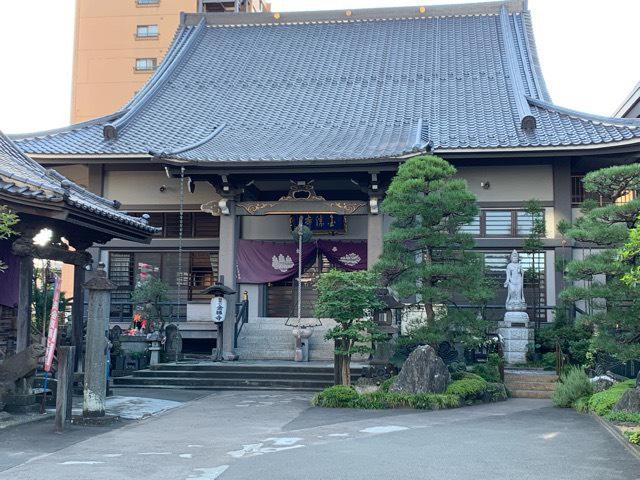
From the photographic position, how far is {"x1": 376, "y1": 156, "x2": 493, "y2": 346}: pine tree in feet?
48.0

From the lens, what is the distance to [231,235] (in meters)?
19.9

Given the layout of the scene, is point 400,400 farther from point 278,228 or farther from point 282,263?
point 278,228

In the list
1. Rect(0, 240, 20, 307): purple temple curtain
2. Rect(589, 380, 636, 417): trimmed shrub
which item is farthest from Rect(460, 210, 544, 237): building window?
Rect(0, 240, 20, 307): purple temple curtain

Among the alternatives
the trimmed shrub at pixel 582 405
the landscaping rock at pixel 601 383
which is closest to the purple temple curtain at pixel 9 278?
the trimmed shrub at pixel 582 405

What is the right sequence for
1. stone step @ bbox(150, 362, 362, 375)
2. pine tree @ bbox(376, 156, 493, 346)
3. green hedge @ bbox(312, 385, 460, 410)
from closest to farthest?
green hedge @ bbox(312, 385, 460, 410) < pine tree @ bbox(376, 156, 493, 346) < stone step @ bbox(150, 362, 362, 375)

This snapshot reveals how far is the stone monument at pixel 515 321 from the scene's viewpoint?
18.3 m

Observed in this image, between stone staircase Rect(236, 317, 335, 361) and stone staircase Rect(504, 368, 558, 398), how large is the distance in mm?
5141

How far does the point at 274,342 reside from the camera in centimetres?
2044

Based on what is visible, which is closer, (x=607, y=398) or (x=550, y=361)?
(x=607, y=398)

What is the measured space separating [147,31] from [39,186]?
124 ft

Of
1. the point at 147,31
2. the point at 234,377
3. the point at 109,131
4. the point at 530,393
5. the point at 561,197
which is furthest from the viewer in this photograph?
the point at 147,31

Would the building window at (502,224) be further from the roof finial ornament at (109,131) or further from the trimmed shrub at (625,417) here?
the roof finial ornament at (109,131)

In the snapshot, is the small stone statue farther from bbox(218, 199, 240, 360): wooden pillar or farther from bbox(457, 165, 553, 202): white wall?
bbox(218, 199, 240, 360): wooden pillar

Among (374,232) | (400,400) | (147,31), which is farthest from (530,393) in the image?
(147,31)
